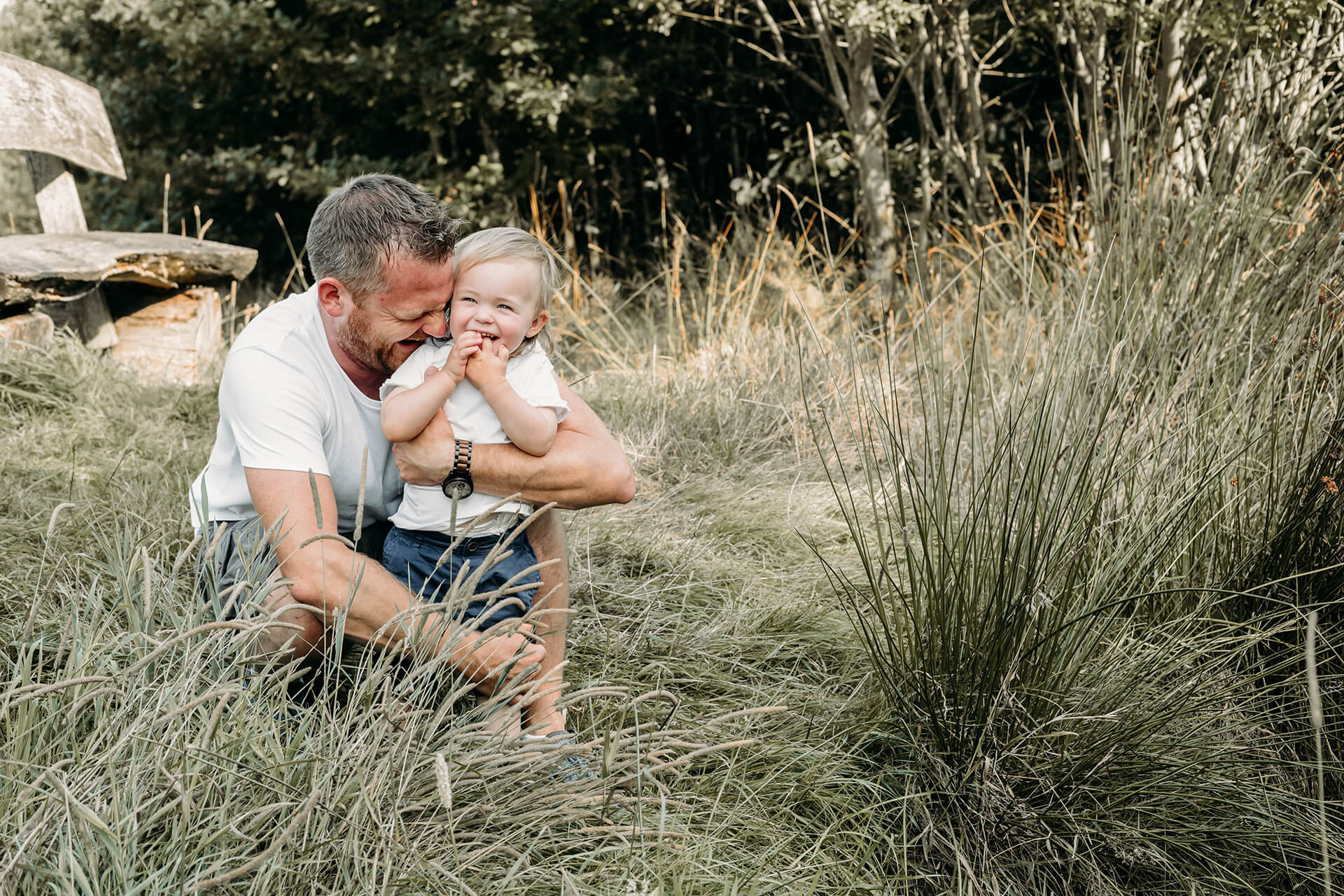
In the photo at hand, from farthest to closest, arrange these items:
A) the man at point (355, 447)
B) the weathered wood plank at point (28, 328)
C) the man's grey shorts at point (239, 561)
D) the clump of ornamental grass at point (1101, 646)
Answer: the weathered wood plank at point (28, 328) → the man at point (355, 447) → the clump of ornamental grass at point (1101, 646) → the man's grey shorts at point (239, 561)

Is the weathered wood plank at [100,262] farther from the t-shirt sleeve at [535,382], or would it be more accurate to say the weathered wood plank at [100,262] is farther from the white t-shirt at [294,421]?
the t-shirt sleeve at [535,382]

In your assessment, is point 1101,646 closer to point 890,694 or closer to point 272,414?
point 890,694

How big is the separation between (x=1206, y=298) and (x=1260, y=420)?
0.89m

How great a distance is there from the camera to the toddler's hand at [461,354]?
2.12 meters

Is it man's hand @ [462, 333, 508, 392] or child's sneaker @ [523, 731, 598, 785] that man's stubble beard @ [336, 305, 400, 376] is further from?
child's sneaker @ [523, 731, 598, 785]

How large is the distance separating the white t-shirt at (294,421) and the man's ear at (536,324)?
1.21 ft

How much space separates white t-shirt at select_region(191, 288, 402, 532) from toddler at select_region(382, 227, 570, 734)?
0.41ft

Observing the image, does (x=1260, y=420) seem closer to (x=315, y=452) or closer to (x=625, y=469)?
(x=625, y=469)

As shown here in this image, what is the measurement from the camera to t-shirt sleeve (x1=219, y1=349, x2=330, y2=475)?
205 cm

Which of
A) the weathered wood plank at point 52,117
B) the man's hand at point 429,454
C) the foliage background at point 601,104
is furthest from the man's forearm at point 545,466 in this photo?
the weathered wood plank at point 52,117

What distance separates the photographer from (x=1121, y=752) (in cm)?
182

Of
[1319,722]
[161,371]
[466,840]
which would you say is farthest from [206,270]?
[1319,722]

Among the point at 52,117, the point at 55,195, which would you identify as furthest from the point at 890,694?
the point at 55,195

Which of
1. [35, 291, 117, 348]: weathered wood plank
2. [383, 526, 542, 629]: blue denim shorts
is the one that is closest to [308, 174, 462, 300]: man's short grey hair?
[383, 526, 542, 629]: blue denim shorts
